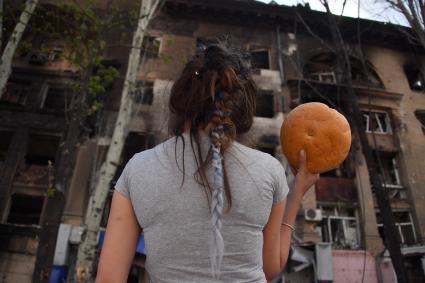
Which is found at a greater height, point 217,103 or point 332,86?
point 332,86

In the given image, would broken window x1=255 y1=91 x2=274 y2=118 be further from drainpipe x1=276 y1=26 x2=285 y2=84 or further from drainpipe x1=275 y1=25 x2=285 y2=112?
drainpipe x1=276 y1=26 x2=285 y2=84

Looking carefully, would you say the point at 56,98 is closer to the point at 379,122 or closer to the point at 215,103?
the point at 215,103

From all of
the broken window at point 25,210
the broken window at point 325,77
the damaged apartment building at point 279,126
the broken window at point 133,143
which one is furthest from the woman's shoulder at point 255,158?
the broken window at point 325,77

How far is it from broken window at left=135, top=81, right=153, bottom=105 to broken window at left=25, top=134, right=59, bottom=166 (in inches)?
164

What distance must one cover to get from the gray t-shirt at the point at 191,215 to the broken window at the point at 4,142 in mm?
15992

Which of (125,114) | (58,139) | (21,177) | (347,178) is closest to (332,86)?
(347,178)

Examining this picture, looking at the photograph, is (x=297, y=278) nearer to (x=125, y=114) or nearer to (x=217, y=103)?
(x=125, y=114)

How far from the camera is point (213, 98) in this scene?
1325mm

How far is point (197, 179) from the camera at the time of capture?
124cm

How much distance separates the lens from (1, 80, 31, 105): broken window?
15.3 metres

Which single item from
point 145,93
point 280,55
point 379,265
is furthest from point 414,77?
point 145,93

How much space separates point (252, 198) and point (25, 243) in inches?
554

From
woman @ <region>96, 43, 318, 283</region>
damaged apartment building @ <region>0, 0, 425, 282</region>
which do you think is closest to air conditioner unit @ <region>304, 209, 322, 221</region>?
damaged apartment building @ <region>0, 0, 425, 282</region>

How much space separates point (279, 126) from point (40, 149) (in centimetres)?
1146
